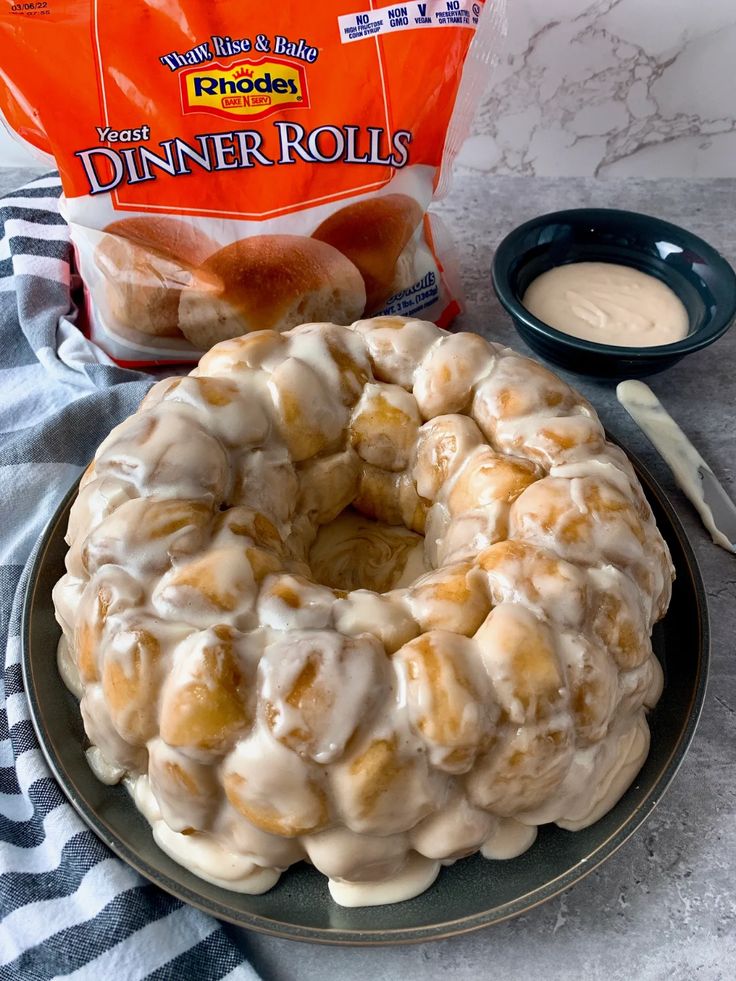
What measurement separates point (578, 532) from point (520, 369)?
21 centimetres

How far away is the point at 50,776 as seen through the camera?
0.83 m

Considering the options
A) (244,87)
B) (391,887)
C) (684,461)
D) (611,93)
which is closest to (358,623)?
(391,887)

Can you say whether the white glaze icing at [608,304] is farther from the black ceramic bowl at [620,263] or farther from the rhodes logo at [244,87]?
the rhodes logo at [244,87]

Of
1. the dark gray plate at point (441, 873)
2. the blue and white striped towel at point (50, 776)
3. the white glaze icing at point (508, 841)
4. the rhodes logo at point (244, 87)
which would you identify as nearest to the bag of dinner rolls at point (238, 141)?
the rhodes logo at point (244, 87)

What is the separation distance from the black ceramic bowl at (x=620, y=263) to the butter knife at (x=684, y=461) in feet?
0.15

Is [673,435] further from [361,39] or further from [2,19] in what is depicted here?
[2,19]

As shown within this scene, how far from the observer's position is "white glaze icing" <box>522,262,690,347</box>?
117 cm

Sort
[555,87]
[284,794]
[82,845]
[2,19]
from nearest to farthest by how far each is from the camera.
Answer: [284,794], [82,845], [2,19], [555,87]

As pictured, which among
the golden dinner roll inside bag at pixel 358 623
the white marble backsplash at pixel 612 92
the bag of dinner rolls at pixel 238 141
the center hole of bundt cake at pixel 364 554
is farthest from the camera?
the white marble backsplash at pixel 612 92

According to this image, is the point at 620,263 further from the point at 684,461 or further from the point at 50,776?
the point at 50,776

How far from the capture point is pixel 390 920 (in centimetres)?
70

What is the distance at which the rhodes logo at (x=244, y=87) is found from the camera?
1.04 m

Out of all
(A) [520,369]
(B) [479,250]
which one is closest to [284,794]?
(A) [520,369]

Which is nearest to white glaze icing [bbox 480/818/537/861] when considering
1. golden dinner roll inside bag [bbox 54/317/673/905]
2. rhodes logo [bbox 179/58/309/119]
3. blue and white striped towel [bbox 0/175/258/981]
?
golden dinner roll inside bag [bbox 54/317/673/905]
